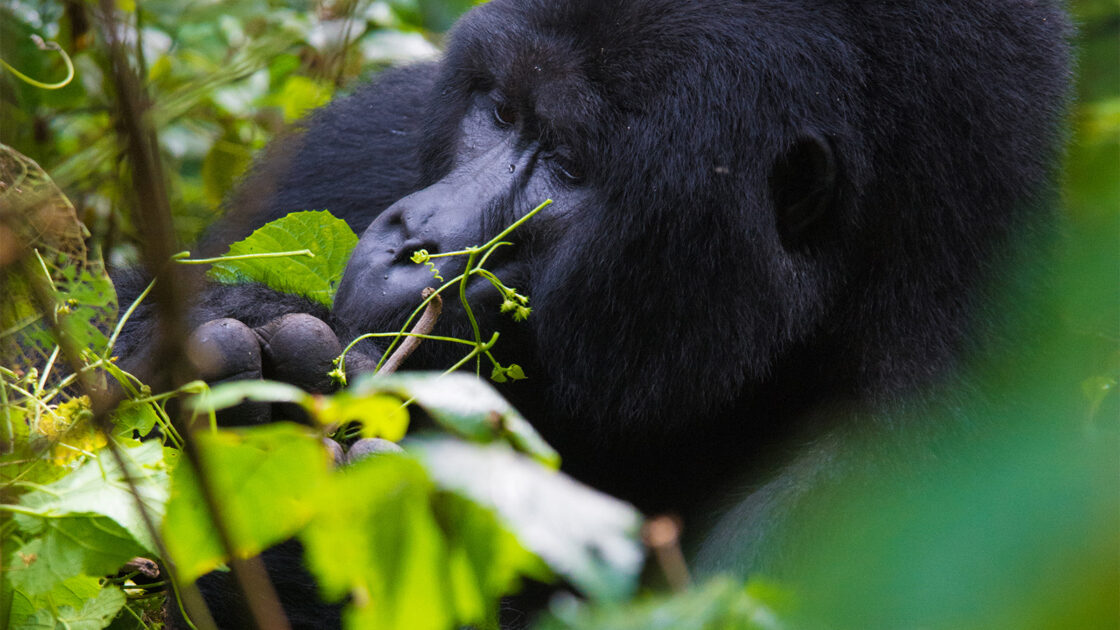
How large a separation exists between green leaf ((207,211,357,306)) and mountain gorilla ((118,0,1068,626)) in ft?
0.15

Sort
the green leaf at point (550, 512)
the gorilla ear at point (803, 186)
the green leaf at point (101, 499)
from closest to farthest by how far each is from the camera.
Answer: the green leaf at point (550, 512), the green leaf at point (101, 499), the gorilla ear at point (803, 186)

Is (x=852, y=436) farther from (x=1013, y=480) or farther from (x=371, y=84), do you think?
(x=371, y=84)

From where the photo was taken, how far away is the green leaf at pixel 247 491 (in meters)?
0.98

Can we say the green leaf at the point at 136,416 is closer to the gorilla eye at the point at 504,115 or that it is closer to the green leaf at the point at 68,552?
the green leaf at the point at 68,552

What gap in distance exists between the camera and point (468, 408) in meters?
0.94

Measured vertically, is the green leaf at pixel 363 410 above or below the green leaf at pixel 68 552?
above

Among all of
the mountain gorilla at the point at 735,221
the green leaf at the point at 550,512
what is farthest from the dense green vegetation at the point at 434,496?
the mountain gorilla at the point at 735,221

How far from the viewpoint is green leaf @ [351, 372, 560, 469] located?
0.92 meters

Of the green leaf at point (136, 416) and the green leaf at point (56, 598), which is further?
the green leaf at point (136, 416)

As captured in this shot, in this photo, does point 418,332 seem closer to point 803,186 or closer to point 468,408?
point 803,186

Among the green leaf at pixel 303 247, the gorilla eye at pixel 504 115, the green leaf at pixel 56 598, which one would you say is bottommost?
the green leaf at pixel 56 598

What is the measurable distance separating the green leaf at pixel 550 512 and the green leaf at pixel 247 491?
151 millimetres

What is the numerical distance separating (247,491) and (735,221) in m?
1.35

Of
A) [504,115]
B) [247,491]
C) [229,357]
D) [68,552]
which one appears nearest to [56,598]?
[68,552]
